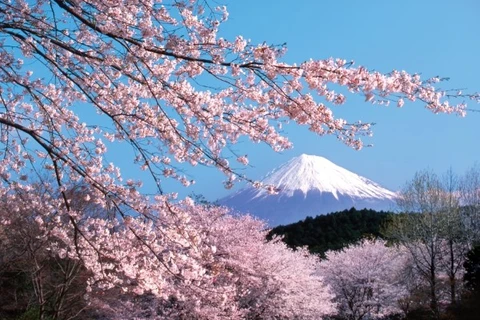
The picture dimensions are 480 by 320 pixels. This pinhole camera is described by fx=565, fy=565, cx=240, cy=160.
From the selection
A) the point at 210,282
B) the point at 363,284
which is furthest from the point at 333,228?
the point at 210,282

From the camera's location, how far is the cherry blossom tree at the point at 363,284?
69.7ft

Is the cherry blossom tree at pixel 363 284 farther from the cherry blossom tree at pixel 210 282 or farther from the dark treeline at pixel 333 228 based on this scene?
the dark treeline at pixel 333 228

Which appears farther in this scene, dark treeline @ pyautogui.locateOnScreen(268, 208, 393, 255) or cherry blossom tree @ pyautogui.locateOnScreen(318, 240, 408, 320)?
dark treeline @ pyautogui.locateOnScreen(268, 208, 393, 255)

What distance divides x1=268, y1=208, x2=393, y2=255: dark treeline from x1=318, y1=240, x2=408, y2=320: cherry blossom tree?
31.2 feet

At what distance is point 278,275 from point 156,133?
431 inches

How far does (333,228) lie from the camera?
34.5 m

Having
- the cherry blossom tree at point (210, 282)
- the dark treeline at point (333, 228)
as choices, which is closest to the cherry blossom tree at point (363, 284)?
the cherry blossom tree at point (210, 282)

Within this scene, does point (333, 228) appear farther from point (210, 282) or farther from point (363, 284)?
point (210, 282)

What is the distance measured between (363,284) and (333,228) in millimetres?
13082

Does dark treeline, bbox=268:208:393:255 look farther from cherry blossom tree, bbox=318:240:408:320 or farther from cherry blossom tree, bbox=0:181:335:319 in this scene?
cherry blossom tree, bbox=0:181:335:319

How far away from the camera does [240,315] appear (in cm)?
1345

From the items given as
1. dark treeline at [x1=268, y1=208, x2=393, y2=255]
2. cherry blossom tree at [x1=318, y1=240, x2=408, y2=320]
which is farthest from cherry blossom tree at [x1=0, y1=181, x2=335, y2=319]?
dark treeline at [x1=268, y1=208, x2=393, y2=255]

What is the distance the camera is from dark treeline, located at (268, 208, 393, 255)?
33156 millimetres

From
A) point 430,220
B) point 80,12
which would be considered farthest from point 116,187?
point 430,220
